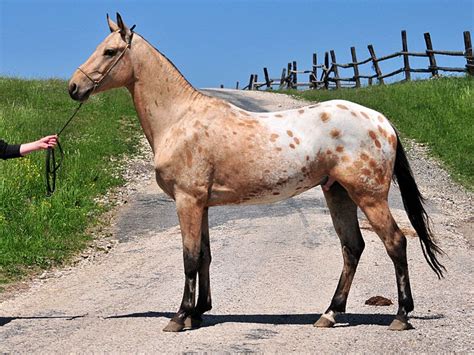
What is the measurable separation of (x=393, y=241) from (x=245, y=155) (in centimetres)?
137

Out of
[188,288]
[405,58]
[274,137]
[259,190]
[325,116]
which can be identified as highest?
[405,58]

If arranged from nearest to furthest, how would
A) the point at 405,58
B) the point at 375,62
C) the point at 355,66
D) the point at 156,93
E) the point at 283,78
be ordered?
the point at 156,93, the point at 405,58, the point at 375,62, the point at 355,66, the point at 283,78

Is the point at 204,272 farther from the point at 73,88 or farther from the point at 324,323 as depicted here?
the point at 73,88

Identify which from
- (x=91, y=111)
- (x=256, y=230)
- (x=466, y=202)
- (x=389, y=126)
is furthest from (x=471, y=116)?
(x=389, y=126)

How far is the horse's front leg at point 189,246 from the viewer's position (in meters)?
6.22

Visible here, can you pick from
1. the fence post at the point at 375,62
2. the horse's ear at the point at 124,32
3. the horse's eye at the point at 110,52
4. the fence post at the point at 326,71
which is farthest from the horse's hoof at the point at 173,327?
the fence post at the point at 326,71

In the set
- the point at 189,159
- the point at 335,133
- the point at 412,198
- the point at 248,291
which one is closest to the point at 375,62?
the point at 248,291

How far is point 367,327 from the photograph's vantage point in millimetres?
6281

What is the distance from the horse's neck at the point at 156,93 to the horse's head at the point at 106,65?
0.31 ft

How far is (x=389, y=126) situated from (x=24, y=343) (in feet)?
11.1

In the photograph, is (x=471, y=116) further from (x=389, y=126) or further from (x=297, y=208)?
(x=389, y=126)

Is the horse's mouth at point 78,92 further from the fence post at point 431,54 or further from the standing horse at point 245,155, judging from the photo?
the fence post at point 431,54

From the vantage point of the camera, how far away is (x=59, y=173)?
14359mm

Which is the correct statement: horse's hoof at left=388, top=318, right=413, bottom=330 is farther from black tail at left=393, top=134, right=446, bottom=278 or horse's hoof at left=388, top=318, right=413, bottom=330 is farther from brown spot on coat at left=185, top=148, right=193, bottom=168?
brown spot on coat at left=185, top=148, right=193, bottom=168
